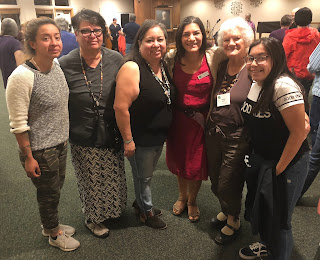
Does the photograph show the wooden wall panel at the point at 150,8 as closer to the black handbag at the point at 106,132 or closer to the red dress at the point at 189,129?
the red dress at the point at 189,129

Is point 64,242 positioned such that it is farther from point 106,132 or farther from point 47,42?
point 47,42

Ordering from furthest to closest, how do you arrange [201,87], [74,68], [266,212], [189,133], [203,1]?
[203,1], [189,133], [201,87], [74,68], [266,212]

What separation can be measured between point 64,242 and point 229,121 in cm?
144

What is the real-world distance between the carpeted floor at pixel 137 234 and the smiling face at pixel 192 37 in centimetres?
137

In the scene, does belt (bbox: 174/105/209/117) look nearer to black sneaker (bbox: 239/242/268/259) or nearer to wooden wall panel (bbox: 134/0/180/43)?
black sneaker (bbox: 239/242/268/259)

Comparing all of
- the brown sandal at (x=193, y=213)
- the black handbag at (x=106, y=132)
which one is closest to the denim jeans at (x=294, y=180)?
the brown sandal at (x=193, y=213)

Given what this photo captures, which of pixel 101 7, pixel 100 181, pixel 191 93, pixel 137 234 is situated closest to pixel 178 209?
pixel 137 234

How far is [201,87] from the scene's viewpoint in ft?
5.86

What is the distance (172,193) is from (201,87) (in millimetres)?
1191

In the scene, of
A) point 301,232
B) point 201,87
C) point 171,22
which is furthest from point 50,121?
point 171,22

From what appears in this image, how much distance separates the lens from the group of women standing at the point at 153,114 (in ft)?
4.46

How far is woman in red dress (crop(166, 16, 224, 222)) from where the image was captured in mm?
1717

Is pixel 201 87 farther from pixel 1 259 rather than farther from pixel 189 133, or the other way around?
pixel 1 259

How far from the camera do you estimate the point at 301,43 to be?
3451 millimetres
